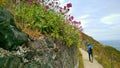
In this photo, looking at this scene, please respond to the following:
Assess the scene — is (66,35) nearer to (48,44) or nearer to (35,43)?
(48,44)

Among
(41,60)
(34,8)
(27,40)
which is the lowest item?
(41,60)

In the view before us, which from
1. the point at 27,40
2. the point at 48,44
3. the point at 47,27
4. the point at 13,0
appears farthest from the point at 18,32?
the point at 13,0

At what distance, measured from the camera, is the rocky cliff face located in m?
8.02

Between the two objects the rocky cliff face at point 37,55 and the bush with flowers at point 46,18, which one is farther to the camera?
the bush with flowers at point 46,18

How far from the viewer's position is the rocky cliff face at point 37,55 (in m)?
8.02

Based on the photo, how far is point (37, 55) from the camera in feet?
32.1

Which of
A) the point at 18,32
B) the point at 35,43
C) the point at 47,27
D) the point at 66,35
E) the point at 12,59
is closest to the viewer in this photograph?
the point at 12,59

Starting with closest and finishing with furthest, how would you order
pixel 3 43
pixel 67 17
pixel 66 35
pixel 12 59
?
1. pixel 12 59
2. pixel 3 43
3. pixel 66 35
4. pixel 67 17

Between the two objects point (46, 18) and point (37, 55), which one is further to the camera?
point (46, 18)

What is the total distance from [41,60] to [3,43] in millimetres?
1598

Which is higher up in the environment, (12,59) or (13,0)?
(13,0)

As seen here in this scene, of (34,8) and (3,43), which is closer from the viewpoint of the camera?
(3,43)

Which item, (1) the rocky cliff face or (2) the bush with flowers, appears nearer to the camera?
(1) the rocky cliff face

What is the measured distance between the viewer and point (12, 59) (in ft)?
26.0
